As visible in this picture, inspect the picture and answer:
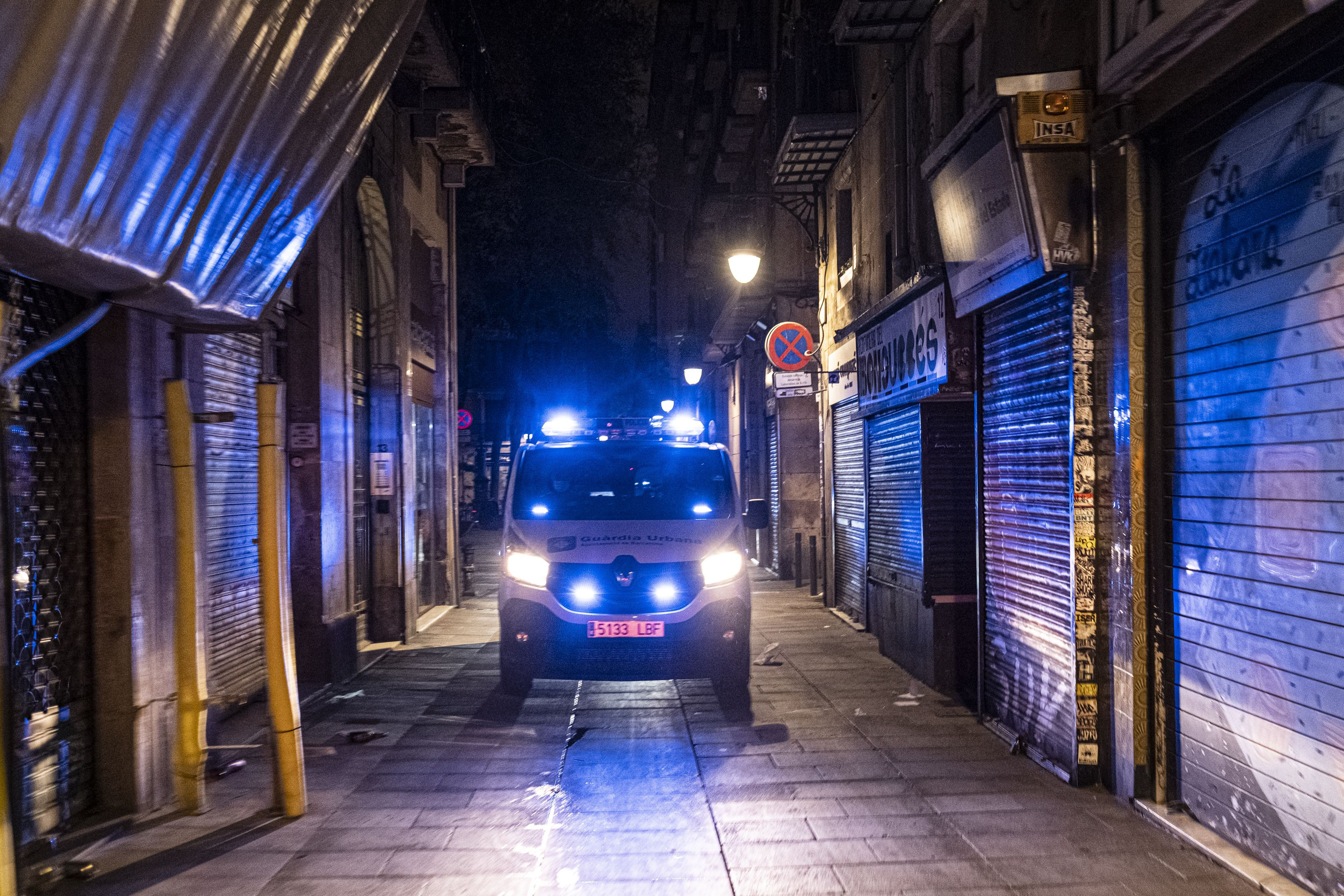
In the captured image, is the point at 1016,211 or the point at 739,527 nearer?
the point at 1016,211

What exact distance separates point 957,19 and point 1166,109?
439cm

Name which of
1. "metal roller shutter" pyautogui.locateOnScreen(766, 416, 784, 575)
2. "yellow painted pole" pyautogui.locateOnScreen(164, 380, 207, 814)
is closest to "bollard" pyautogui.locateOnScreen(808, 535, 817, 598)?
"metal roller shutter" pyautogui.locateOnScreen(766, 416, 784, 575)

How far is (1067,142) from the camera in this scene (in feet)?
19.7

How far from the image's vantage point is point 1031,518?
676 centimetres

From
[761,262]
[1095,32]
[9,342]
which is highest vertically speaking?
[761,262]

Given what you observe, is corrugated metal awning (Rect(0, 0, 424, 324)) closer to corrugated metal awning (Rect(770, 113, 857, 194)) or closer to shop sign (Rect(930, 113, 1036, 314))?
shop sign (Rect(930, 113, 1036, 314))

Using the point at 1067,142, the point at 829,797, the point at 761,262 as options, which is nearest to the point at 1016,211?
the point at 1067,142

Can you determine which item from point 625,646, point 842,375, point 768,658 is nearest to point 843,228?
point 842,375

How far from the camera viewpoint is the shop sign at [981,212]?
6.43 metres

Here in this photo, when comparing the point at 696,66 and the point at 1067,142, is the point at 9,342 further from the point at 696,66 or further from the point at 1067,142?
the point at 696,66

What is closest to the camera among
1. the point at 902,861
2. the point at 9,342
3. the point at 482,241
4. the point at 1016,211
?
the point at 9,342

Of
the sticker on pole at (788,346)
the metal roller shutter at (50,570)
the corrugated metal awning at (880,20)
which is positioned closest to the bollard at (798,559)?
the sticker on pole at (788,346)

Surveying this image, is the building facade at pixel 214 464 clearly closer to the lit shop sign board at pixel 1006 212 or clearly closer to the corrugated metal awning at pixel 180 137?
the corrugated metal awning at pixel 180 137

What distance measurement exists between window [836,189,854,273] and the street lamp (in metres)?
1.58
